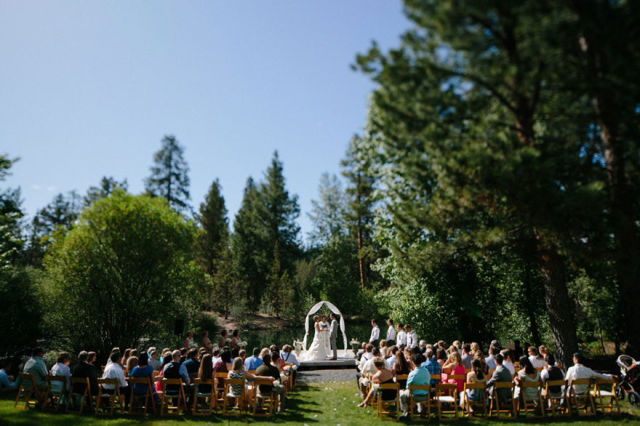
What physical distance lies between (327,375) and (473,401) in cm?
763

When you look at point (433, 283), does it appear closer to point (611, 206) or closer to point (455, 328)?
point (455, 328)

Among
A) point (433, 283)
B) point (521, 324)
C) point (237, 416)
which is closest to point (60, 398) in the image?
point (237, 416)

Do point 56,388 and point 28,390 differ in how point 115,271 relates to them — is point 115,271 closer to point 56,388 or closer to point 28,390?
point 28,390

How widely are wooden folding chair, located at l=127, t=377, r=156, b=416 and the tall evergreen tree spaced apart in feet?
110

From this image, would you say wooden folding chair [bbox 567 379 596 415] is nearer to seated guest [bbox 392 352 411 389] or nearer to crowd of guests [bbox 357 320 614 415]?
crowd of guests [bbox 357 320 614 415]

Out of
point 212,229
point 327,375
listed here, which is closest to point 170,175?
point 212,229

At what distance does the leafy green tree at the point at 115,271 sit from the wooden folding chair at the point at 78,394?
7084 mm

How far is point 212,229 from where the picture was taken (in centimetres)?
4672

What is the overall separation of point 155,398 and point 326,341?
1008 centimetres

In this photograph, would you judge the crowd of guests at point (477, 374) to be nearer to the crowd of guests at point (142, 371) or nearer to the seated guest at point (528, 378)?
the seated guest at point (528, 378)

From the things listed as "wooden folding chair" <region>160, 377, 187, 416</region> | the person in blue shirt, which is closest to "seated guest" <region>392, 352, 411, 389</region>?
the person in blue shirt

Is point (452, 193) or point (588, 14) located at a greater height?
point (588, 14)

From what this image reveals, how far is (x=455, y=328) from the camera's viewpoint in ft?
53.6

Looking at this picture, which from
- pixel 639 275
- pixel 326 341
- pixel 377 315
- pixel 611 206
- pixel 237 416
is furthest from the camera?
pixel 377 315
